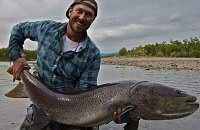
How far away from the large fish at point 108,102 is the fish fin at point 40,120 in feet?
0.18

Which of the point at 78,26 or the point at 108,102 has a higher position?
the point at 78,26

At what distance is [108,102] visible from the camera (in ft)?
9.74

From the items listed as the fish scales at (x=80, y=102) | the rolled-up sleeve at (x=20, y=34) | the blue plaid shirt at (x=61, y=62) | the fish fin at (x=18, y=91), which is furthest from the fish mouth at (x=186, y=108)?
the rolled-up sleeve at (x=20, y=34)

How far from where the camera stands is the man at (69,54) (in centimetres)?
365

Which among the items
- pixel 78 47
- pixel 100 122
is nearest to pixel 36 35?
pixel 78 47

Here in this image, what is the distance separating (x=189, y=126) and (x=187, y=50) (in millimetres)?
68493

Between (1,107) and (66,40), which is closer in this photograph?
(66,40)

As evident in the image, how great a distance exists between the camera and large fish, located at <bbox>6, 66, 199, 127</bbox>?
2.66 metres

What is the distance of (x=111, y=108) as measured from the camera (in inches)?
116

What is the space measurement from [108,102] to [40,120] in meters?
1.16

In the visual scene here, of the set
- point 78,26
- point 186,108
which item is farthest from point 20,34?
point 186,108

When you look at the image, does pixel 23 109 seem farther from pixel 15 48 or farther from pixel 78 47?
pixel 78 47

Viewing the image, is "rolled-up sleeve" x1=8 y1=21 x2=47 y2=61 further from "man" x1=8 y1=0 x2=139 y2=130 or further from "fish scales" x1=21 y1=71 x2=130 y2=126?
"fish scales" x1=21 y1=71 x2=130 y2=126

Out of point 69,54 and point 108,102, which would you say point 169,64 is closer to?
point 69,54
